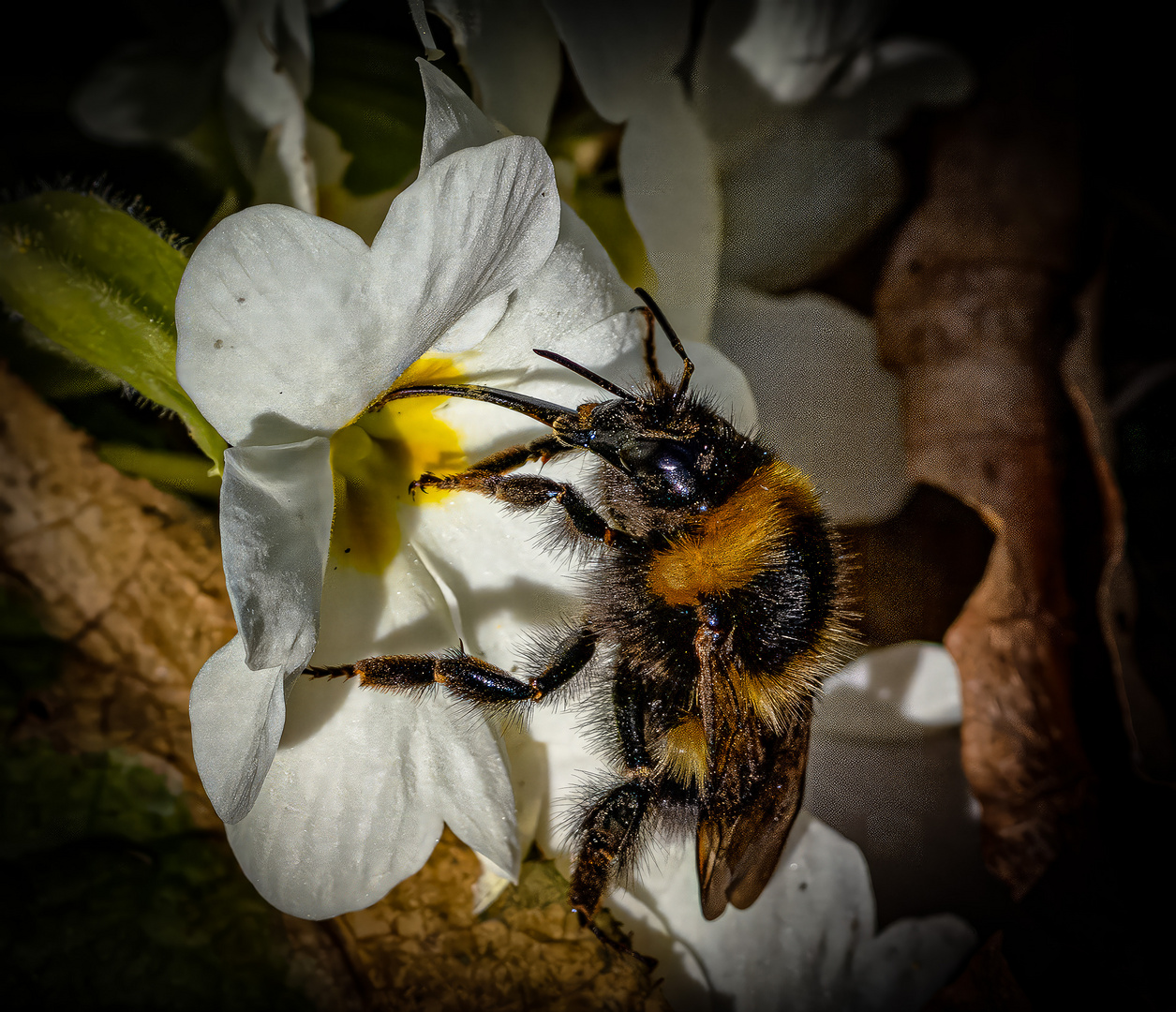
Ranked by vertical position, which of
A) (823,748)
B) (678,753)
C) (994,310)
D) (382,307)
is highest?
(382,307)

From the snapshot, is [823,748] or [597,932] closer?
[597,932]

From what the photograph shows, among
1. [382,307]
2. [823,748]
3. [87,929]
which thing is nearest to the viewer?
[382,307]

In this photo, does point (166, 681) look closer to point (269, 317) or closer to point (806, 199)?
point (269, 317)

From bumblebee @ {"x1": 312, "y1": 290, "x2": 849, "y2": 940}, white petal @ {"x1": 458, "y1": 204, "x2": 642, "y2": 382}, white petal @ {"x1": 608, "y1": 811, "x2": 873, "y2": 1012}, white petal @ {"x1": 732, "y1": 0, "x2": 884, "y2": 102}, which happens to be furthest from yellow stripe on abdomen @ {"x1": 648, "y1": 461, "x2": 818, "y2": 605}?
white petal @ {"x1": 732, "y1": 0, "x2": 884, "y2": 102}

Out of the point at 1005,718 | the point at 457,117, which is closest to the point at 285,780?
the point at 457,117

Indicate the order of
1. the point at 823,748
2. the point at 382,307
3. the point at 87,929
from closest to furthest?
the point at 382,307
the point at 87,929
the point at 823,748

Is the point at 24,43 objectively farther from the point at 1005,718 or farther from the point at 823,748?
the point at 1005,718
